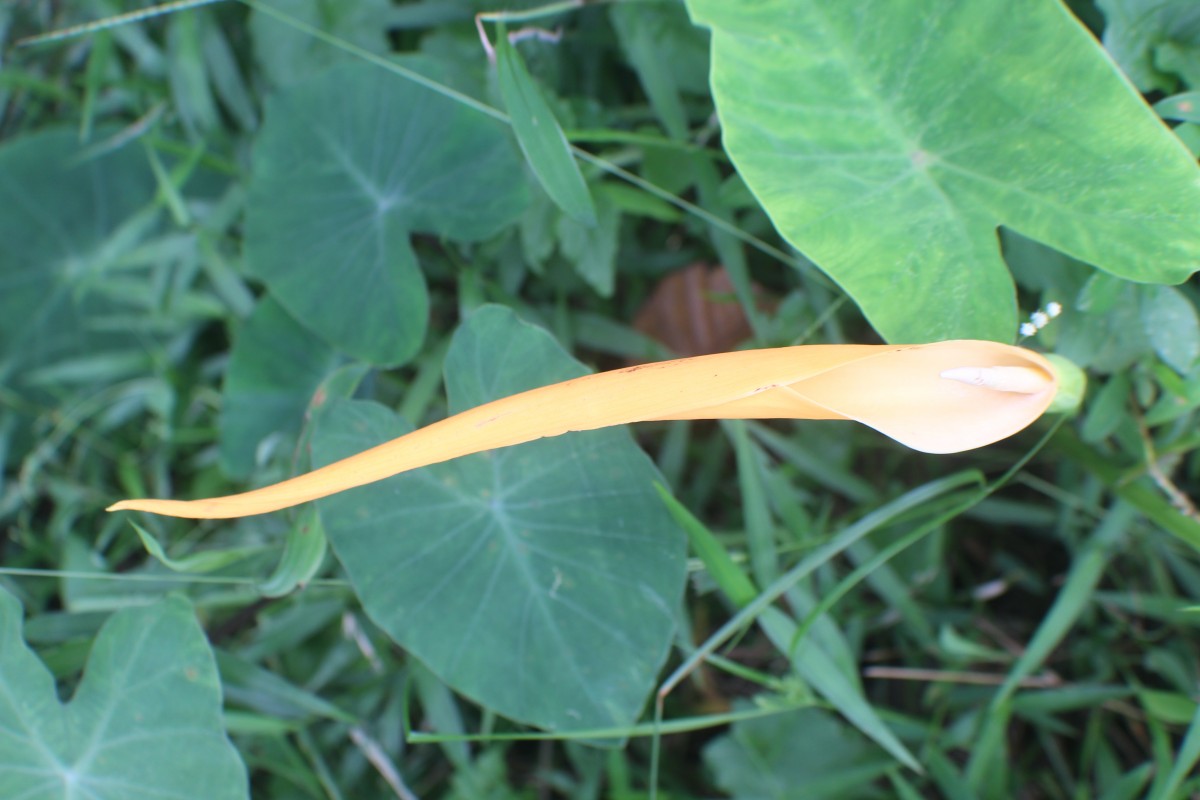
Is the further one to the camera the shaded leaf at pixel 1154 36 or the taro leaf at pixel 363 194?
the taro leaf at pixel 363 194

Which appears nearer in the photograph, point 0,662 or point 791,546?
point 0,662

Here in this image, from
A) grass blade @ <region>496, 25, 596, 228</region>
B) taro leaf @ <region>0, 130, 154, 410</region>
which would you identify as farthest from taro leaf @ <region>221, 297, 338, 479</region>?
grass blade @ <region>496, 25, 596, 228</region>

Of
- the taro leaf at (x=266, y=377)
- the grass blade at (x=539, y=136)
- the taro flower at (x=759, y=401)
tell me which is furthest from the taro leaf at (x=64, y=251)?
the taro flower at (x=759, y=401)

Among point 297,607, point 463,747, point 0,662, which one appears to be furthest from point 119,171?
point 463,747

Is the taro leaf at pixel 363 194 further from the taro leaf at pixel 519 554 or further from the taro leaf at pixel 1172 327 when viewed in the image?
the taro leaf at pixel 1172 327

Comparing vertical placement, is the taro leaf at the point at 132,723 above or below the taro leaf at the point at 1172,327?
below

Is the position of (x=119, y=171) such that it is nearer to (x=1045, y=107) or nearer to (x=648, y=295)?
(x=648, y=295)

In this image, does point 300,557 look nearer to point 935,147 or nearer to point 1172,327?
point 935,147
